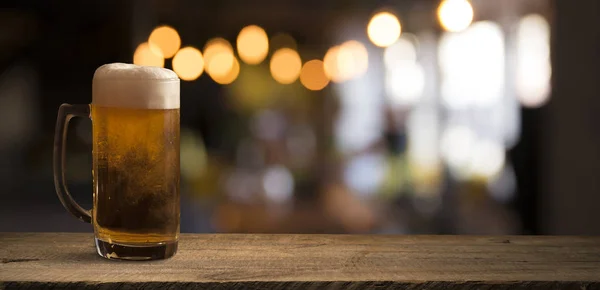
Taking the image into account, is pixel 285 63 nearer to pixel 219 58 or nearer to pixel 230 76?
pixel 230 76

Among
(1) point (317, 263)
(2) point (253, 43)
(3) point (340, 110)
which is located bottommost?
(3) point (340, 110)

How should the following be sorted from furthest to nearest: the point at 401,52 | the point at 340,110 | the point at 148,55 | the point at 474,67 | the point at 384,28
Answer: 1. the point at 340,110
2. the point at 401,52
3. the point at 474,67
4. the point at 148,55
5. the point at 384,28

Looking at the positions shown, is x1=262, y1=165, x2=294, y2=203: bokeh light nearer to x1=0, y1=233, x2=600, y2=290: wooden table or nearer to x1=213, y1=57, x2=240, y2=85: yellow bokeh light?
x1=213, y1=57, x2=240, y2=85: yellow bokeh light

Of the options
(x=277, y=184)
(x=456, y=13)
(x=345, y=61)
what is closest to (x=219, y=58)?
(x=277, y=184)

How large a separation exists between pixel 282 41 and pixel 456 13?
4.38m

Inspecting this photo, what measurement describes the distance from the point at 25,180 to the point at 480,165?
4.37 metres

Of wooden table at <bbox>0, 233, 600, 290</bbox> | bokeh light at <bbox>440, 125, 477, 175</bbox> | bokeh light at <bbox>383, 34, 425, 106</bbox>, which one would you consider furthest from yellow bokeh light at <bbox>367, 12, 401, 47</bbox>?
wooden table at <bbox>0, 233, 600, 290</bbox>

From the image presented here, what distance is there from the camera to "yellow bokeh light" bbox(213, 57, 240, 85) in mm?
7638

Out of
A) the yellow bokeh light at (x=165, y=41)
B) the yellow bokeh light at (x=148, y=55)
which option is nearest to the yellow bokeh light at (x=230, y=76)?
the yellow bokeh light at (x=165, y=41)

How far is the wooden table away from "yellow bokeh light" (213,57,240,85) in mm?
6029

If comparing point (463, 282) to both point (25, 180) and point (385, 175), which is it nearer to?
point (25, 180)

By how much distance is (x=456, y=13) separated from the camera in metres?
5.27

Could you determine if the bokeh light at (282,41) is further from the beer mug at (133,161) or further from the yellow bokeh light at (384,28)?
the beer mug at (133,161)

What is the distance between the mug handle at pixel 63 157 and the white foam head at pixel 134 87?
2.5 inches
